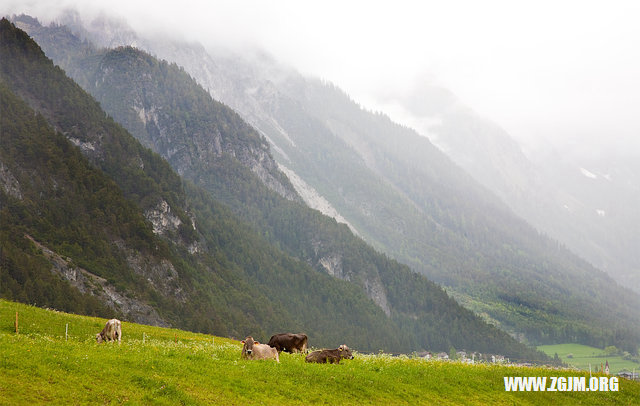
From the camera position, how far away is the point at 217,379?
94.7 feet

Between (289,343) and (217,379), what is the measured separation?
14.2 meters

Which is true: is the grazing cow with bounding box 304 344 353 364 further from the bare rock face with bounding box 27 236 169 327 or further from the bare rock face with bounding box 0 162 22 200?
the bare rock face with bounding box 0 162 22 200

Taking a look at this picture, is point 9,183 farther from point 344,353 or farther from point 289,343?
point 344,353

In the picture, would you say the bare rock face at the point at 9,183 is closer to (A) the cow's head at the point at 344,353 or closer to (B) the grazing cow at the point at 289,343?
(B) the grazing cow at the point at 289,343

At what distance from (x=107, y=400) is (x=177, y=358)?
8.49m

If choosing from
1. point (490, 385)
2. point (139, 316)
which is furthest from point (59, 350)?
point (139, 316)

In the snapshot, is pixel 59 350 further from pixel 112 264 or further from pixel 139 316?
pixel 112 264

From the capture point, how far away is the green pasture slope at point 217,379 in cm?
2408

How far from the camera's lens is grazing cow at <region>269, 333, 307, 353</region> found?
4247 cm

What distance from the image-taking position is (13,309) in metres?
48.0

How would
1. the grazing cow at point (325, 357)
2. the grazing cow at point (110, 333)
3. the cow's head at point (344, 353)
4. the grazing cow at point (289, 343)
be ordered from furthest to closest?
the grazing cow at point (289, 343)
the grazing cow at point (110, 333)
the cow's head at point (344, 353)
the grazing cow at point (325, 357)

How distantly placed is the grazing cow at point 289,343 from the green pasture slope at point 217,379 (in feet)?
9.97

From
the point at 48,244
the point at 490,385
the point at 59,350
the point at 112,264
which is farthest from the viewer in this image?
the point at 112,264

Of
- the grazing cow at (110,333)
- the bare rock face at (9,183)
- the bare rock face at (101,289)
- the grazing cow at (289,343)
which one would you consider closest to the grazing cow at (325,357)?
the grazing cow at (289,343)
